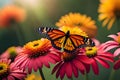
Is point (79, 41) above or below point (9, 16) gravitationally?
below

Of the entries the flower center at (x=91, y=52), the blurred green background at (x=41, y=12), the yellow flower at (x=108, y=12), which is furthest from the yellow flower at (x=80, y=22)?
the blurred green background at (x=41, y=12)

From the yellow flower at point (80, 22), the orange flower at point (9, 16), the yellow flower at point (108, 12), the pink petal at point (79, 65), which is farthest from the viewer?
the orange flower at point (9, 16)

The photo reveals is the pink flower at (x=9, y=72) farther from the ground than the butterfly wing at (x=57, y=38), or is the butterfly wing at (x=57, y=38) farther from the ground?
the butterfly wing at (x=57, y=38)

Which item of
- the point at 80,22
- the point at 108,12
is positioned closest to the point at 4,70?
the point at 80,22

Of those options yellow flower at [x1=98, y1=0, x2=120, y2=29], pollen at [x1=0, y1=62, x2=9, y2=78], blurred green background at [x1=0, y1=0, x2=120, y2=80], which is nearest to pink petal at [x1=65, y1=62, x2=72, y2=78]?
pollen at [x1=0, y1=62, x2=9, y2=78]

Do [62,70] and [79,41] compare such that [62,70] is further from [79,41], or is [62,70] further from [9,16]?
[9,16]

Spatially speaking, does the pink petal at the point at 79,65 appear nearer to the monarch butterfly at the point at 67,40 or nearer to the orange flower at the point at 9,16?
the monarch butterfly at the point at 67,40
